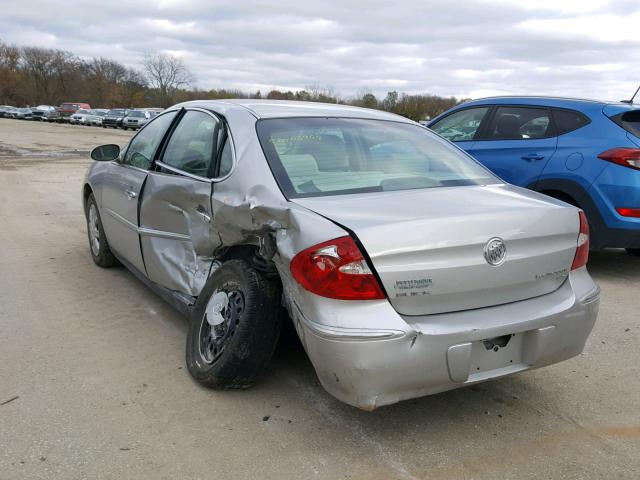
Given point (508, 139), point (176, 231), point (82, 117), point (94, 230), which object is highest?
point (508, 139)

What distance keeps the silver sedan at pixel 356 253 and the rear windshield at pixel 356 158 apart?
0.04 feet

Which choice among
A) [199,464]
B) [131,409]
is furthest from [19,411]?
[199,464]

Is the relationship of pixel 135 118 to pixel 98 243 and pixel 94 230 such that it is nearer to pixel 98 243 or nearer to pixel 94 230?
pixel 94 230

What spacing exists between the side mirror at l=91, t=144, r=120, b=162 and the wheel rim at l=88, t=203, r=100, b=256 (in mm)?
625

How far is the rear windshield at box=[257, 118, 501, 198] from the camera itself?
3.15m

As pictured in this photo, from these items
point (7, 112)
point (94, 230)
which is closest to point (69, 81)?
point (7, 112)

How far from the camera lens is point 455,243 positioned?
2.58 m

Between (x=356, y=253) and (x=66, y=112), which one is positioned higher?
(x=356, y=253)

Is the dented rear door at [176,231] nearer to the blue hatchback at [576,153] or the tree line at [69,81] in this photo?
the blue hatchback at [576,153]

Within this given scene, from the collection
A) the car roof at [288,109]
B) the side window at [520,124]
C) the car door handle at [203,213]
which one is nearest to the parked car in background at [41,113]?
the side window at [520,124]

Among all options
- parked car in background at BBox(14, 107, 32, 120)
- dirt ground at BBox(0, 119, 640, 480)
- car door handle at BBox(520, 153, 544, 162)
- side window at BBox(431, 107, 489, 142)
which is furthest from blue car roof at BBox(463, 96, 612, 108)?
parked car in background at BBox(14, 107, 32, 120)

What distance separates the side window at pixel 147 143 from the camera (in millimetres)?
4375

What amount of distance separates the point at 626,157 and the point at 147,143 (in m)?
4.14

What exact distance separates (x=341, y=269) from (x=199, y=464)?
1.06 meters
